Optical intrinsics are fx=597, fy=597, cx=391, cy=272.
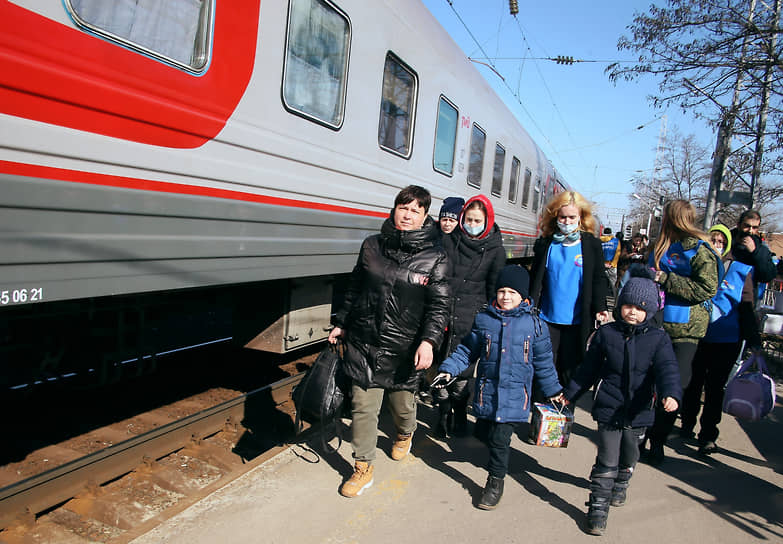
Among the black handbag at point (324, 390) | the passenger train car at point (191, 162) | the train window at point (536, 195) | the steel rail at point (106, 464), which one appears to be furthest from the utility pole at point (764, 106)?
the steel rail at point (106, 464)

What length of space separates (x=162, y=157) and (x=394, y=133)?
8.46 feet

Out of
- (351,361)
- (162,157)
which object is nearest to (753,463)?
(351,361)

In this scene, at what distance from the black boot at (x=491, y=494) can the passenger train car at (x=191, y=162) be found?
1779 mm

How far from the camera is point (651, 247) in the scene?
4.33m

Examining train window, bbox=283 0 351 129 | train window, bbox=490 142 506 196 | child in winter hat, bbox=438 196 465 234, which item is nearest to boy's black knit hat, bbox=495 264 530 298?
child in winter hat, bbox=438 196 465 234

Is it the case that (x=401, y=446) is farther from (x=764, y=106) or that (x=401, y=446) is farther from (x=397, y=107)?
(x=764, y=106)

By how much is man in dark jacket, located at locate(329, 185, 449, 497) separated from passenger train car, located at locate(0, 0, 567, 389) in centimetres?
73

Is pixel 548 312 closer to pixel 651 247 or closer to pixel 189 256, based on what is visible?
pixel 651 247

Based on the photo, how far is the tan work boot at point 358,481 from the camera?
333cm

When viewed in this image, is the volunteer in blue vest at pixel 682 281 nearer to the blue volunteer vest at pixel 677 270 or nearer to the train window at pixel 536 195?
the blue volunteer vest at pixel 677 270

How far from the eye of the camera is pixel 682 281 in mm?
3936

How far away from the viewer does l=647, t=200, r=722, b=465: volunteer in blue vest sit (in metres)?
3.89

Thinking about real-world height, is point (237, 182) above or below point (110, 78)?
below

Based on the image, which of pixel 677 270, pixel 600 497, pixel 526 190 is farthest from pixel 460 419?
pixel 526 190
